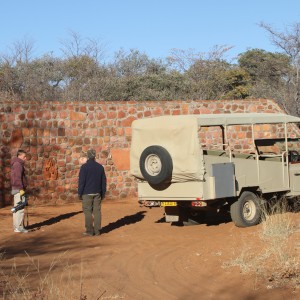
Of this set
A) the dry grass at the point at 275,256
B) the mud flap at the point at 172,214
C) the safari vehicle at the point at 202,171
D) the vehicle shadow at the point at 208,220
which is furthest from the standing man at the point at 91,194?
the dry grass at the point at 275,256

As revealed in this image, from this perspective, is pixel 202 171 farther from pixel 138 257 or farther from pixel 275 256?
pixel 275 256

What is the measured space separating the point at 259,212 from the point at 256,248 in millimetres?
3017

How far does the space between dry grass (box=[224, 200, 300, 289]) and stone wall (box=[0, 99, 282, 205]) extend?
25.1 feet

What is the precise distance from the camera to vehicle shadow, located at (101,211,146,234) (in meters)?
13.6

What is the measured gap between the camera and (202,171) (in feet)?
39.0

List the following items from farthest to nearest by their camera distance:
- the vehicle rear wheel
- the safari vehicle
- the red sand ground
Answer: the vehicle rear wheel, the safari vehicle, the red sand ground

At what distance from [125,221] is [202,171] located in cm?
340

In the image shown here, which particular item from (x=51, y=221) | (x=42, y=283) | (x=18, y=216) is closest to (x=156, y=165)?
(x=18, y=216)

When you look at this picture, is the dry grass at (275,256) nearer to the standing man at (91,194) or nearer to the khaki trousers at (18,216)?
the standing man at (91,194)

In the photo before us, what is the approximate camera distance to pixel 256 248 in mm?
9914

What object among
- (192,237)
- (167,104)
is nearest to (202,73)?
(167,104)

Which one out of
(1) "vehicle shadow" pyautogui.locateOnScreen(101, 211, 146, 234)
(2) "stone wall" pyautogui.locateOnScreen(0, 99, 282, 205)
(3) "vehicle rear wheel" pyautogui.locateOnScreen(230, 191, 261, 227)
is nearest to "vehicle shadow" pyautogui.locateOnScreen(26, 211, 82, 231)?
(1) "vehicle shadow" pyautogui.locateOnScreen(101, 211, 146, 234)

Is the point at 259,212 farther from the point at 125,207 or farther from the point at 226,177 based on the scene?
the point at 125,207

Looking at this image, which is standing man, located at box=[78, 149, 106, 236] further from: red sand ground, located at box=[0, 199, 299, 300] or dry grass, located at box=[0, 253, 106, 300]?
dry grass, located at box=[0, 253, 106, 300]
